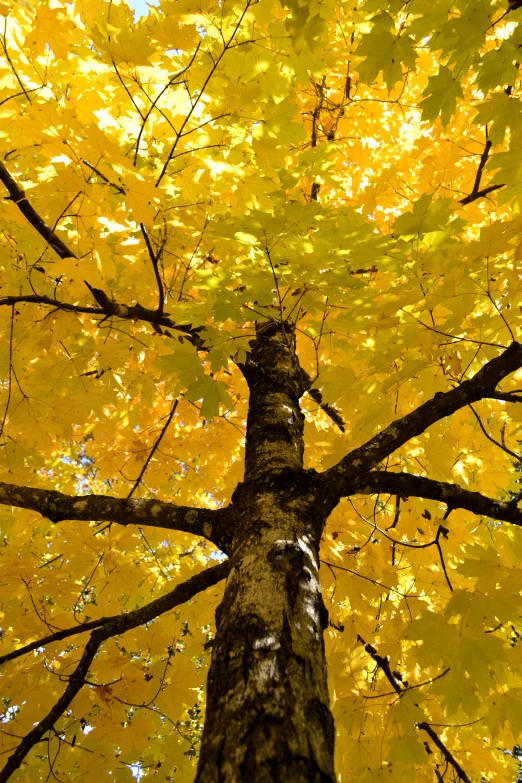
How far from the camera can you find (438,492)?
5.59 feet

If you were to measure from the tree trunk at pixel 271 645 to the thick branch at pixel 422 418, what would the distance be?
0.14m

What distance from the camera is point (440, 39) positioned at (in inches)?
70.9

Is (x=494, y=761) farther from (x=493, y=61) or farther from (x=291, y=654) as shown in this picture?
(x=493, y=61)

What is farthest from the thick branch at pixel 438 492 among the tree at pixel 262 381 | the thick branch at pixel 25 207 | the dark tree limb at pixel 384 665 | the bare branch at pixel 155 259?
the thick branch at pixel 25 207

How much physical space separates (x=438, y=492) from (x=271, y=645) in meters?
0.93

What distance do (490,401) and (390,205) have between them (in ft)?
5.71

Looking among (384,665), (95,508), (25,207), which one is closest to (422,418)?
(384,665)

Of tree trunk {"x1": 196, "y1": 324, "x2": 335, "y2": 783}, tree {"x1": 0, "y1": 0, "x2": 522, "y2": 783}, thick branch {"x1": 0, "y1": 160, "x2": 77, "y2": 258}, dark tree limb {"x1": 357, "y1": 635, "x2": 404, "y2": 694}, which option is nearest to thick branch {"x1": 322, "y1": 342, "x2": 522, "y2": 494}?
tree {"x1": 0, "y1": 0, "x2": 522, "y2": 783}

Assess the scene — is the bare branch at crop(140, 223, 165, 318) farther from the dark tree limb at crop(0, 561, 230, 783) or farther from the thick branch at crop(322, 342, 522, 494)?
the dark tree limb at crop(0, 561, 230, 783)

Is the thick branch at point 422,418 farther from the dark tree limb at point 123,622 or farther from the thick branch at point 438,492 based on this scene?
the dark tree limb at point 123,622

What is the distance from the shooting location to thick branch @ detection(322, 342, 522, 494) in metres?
1.59

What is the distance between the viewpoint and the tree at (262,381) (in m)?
1.45

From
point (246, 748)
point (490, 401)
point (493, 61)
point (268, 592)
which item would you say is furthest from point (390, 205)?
point (246, 748)

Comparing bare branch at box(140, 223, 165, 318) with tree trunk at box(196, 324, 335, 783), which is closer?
tree trunk at box(196, 324, 335, 783)
